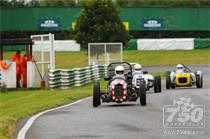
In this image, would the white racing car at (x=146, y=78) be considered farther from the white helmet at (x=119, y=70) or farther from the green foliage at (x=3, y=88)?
the green foliage at (x=3, y=88)

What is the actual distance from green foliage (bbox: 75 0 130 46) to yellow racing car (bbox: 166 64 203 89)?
28757 millimetres

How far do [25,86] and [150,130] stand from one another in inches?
800

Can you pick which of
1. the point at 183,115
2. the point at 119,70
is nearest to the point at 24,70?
the point at 119,70

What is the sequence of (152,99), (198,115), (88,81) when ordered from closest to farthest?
(198,115) < (152,99) < (88,81)

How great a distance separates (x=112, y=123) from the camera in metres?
15.9

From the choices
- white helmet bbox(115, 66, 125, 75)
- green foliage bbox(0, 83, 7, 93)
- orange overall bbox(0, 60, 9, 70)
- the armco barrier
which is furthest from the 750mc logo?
orange overall bbox(0, 60, 9, 70)

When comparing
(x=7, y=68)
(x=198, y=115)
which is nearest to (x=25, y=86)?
(x=7, y=68)

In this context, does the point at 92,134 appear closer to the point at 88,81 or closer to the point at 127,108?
the point at 127,108

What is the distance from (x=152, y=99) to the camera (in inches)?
915

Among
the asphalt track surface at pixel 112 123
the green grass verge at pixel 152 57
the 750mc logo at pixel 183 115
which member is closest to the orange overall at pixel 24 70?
the asphalt track surface at pixel 112 123

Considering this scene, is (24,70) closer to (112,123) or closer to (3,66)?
(3,66)

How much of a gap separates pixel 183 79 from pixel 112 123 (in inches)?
596

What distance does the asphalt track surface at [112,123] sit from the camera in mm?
13562

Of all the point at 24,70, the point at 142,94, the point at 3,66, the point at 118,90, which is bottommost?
the point at 142,94
